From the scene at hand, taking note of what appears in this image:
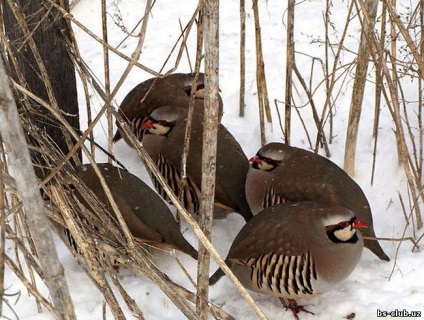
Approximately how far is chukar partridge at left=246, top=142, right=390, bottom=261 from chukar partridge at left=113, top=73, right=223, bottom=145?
935mm

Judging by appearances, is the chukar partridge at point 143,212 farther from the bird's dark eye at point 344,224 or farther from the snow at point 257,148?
Result: the bird's dark eye at point 344,224

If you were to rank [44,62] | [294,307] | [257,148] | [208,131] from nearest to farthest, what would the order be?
[208,131] < [294,307] < [44,62] < [257,148]

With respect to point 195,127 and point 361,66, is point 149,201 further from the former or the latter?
point 361,66

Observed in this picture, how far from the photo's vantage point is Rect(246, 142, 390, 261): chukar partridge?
13.5ft

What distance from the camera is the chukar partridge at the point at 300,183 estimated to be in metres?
4.11

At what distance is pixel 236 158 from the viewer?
15.0 feet

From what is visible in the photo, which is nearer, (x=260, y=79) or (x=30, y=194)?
(x=30, y=194)

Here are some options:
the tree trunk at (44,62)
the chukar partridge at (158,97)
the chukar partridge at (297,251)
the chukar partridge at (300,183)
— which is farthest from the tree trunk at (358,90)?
the tree trunk at (44,62)

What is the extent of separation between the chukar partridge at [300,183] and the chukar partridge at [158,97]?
94 cm

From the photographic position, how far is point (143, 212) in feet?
13.2

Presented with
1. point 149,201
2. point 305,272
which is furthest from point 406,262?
point 149,201

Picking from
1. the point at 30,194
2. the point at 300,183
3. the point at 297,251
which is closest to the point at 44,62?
the point at 300,183

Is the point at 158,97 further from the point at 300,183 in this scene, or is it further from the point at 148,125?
the point at 300,183

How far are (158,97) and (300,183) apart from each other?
1455 millimetres
